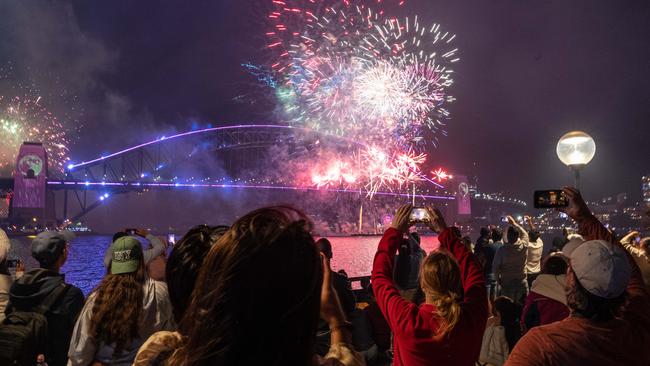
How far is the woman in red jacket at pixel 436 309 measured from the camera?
7.64 ft

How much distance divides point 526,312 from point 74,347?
3.50 meters

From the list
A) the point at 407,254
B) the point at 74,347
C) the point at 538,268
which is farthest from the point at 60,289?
the point at 538,268

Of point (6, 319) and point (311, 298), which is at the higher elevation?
point (311, 298)

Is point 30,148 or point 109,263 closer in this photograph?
point 109,263

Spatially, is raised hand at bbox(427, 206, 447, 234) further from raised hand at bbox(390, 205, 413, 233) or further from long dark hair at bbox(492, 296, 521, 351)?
long dark hair at bbox(492, 296, 521, 351)

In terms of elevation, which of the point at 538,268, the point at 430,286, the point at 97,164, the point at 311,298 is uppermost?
the point at 97,164

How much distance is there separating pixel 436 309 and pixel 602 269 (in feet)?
2.79

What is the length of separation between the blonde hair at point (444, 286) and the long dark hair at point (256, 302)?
4.90 feet

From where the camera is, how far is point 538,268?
830 centimetres

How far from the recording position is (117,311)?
2.74m

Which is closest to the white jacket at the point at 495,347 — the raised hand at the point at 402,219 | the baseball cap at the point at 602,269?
the raised hand at the point at 402,219

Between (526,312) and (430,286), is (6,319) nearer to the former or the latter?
(430,286)

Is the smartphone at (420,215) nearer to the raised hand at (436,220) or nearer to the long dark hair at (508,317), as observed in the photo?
the raised hand at (436,220)

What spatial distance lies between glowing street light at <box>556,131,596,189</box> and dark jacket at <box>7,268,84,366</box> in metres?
5.96
